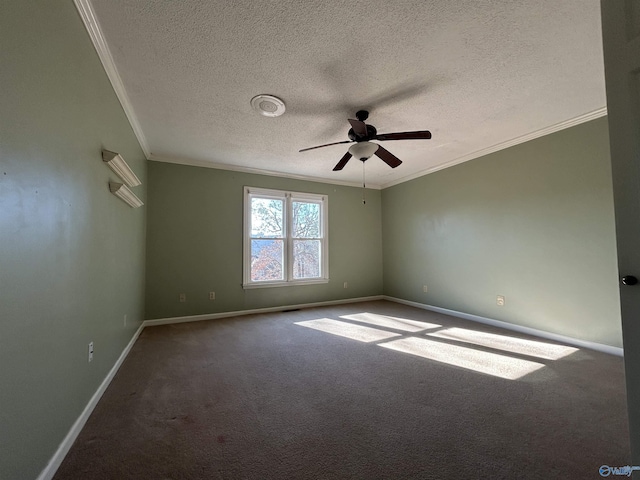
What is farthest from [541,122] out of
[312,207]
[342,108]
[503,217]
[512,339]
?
[312,207]

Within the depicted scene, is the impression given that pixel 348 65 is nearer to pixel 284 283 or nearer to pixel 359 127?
pixel 359 127

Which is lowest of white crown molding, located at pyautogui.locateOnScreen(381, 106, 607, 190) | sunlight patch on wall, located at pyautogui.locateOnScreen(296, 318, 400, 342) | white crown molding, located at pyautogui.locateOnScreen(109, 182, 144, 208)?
sunlight patch on wall, located at pyautogui.locateOnScreen(296, 318, 400, 342)

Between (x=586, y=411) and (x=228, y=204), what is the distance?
449 cm

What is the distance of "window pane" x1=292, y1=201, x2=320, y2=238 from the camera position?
492cm

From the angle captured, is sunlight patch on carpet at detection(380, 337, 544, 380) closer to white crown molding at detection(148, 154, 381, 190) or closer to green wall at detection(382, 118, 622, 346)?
green wall at detection(382, 118, 622, 346)

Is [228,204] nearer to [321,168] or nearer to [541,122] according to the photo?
[321,168]

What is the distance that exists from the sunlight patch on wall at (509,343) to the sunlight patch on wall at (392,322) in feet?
0.93

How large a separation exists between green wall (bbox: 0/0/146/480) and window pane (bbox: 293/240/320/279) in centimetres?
312

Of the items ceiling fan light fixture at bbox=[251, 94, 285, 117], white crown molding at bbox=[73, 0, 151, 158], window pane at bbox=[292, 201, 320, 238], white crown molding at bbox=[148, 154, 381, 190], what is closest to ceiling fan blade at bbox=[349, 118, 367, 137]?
ceiling fan light fixture at bbox=[251, 94, 285, 117]

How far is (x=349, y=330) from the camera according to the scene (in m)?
3.52

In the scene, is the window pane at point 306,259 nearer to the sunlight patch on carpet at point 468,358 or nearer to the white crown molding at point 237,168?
the white crown molding at point 237,168

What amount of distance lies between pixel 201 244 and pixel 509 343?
4288 mm

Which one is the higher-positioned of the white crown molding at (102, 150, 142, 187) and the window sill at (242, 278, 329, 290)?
the white crown molding at (102, 150, 142, 187)

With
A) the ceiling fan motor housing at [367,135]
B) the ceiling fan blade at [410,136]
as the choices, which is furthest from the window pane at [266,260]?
the ceiling fan blade at [410,136]
